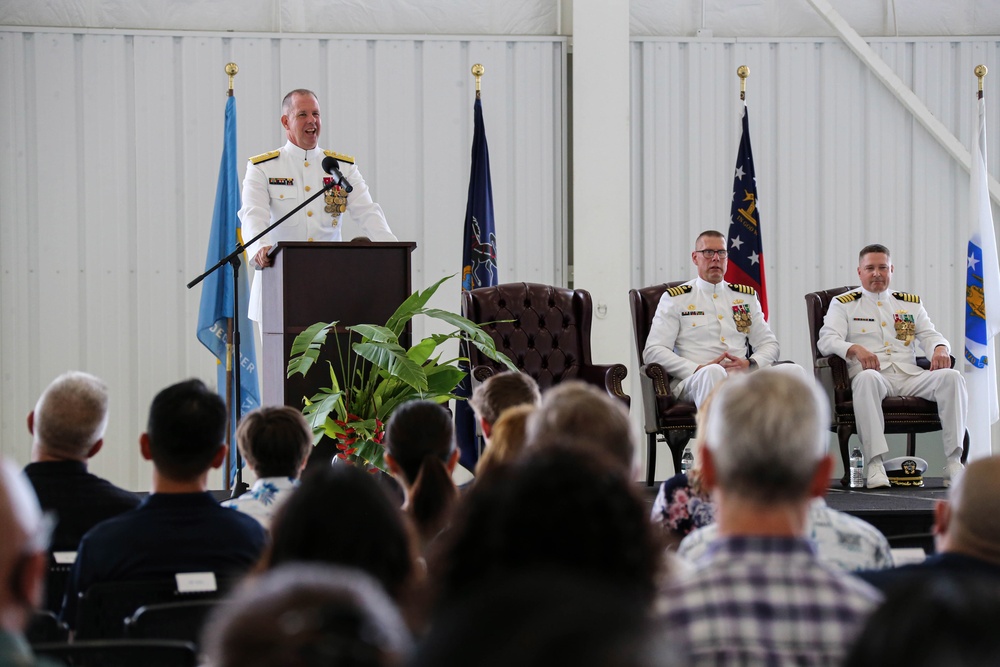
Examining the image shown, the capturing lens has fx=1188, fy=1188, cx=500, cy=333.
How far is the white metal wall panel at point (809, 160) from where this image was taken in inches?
299

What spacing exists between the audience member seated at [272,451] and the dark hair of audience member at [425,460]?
0.71 feet

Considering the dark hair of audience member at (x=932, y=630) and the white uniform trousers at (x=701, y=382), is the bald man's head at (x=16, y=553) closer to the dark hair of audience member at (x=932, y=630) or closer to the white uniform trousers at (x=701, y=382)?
the dark hair of audience member at (x=932, y=630)

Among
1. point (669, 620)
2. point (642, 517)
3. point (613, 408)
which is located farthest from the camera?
point (613, 408)

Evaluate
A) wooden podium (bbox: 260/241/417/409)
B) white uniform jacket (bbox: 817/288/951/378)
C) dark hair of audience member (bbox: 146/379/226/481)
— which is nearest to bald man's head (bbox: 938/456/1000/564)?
dark hair of audience member (bbox: 146/379/226/481)

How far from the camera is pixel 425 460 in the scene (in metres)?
2.44

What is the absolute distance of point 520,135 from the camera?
7.51m

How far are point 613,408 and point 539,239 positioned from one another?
5.50 m

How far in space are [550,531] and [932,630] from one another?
330 mm

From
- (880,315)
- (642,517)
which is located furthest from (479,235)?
(642,517)

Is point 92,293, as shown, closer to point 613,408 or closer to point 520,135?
point 520,135

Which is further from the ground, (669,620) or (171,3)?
(171,3)

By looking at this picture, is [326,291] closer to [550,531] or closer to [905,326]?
[905,326]

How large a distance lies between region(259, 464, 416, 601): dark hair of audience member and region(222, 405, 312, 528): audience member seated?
4.49 ft

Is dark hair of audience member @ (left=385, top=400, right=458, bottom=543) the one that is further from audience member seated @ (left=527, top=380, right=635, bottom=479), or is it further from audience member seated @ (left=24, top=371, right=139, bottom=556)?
audience member seated @ (left=24, top=371, right=139, bottom=556)
